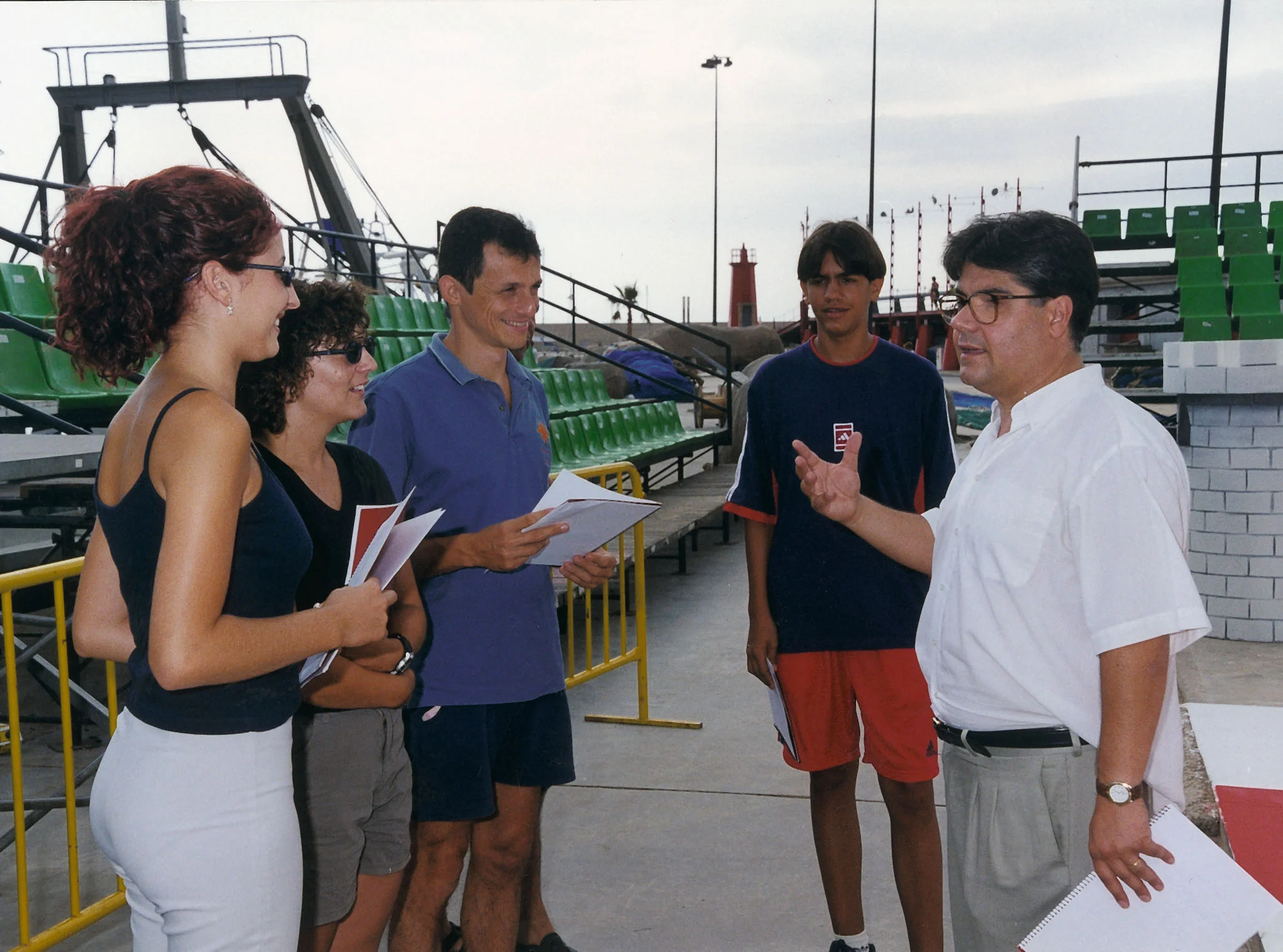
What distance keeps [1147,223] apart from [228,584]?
19528mm

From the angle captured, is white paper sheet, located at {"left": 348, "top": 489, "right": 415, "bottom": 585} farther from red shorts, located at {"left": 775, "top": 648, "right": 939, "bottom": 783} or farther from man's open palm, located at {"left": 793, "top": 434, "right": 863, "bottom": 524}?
red shorts, located at {"left": 775, "top": 648, "right": 939, "bottom": 783}

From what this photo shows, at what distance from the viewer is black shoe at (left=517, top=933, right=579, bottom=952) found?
3266mm

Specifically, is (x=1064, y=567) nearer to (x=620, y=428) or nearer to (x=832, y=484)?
(x=832, y=484)

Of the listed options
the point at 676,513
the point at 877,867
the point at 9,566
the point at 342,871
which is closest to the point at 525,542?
the point at 342,871

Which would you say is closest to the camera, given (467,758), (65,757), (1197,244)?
(467,758)

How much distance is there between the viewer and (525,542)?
8.32 ft

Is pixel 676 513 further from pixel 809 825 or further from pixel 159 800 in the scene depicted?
pixel 159 800

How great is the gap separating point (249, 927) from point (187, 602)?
0.50m

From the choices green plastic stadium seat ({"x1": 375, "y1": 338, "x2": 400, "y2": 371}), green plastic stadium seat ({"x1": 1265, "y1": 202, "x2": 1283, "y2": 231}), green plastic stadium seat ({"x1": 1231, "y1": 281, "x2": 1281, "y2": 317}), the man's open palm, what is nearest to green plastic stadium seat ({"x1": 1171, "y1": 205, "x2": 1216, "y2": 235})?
green plastic stadium seat ({"x1": 1265, "y1": 202, "x2": 1283, "y2": 231})

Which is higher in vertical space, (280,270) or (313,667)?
(280,270)

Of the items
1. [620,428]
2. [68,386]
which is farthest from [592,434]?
[68,386]

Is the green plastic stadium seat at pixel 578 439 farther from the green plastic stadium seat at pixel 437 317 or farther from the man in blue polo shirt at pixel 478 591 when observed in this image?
the man in blue polo shirt at pixel 478 591

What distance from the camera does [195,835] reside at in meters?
1.58

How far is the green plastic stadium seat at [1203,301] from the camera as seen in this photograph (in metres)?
13.1
